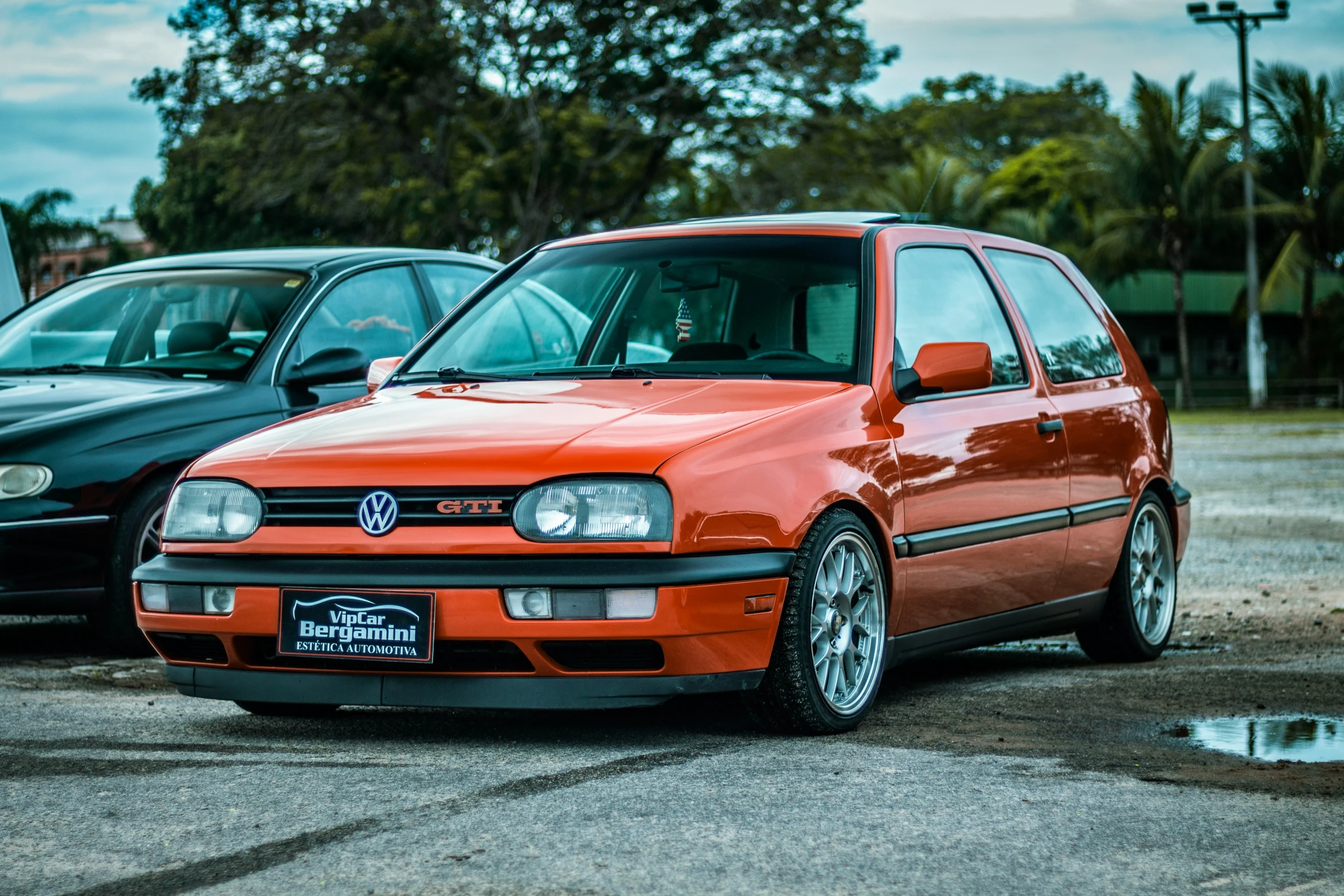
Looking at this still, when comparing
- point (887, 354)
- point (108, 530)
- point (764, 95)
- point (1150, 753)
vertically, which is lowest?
point (1150, 753)

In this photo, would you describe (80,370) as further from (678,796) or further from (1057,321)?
(678,796)

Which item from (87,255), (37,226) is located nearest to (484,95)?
(37,226)

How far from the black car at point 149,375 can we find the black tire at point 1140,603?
2536 mm

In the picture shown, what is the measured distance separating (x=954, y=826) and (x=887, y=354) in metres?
1.95

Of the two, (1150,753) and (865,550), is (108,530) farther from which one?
(1150,753)

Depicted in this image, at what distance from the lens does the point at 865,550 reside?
197 inches

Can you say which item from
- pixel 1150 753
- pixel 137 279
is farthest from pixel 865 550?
pixel 137 279

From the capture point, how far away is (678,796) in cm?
403

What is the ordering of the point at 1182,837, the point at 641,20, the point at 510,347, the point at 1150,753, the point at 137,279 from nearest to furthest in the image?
the point at 1182,837 → the point at 1150,753 → the point at 510,347 → the point at 137,279 → the point at 641,20

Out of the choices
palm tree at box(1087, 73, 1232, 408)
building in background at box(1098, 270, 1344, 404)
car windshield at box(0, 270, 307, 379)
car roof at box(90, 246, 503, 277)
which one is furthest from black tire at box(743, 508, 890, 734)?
building in background at box(1098, 270, 1344, 404)

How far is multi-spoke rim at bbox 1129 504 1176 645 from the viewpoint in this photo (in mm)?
6844

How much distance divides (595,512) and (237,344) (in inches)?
141

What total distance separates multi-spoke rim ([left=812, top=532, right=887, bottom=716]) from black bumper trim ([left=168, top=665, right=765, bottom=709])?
313 mm

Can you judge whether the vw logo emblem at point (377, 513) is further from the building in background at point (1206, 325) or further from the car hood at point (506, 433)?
the building in background at point (1206, 325)
